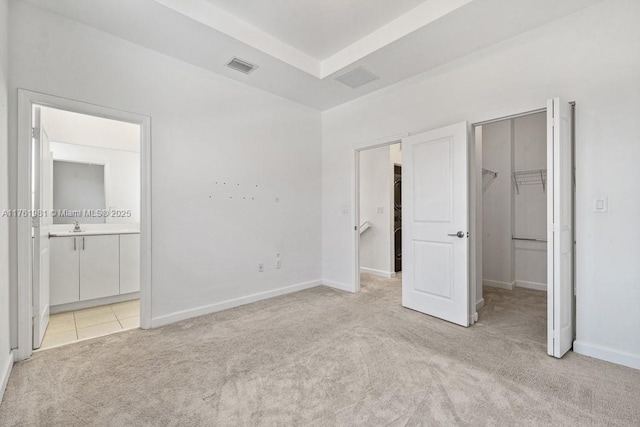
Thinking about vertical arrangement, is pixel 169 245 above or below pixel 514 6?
below

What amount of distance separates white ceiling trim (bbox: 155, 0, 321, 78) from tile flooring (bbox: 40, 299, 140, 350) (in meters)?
2.93

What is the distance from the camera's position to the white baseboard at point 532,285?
13.6ft

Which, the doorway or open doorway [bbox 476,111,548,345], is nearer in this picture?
the doorway

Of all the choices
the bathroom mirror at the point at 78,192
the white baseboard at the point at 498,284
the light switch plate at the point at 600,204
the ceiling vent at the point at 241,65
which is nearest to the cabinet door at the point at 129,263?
the bathroom mirror at the point at 78,192

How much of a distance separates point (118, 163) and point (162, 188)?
1748 mm

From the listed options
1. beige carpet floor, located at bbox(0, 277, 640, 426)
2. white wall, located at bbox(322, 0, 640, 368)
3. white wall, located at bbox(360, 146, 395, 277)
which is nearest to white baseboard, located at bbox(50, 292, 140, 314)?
beige carpet floor, located at bbox(0, 277, 640, 426)

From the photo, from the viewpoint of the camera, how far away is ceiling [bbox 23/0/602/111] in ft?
7.69

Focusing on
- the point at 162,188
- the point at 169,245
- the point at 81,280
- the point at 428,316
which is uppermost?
the point at 162,188

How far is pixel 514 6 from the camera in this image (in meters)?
2.27

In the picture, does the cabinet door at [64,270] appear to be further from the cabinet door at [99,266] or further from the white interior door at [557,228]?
the white interior door at [557,228]

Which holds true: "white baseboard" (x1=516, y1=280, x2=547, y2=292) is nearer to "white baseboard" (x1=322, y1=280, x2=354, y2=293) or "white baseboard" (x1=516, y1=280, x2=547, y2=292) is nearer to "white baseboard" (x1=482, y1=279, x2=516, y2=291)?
"white baseboard" (x1=482, y1=279, x2=516, y2=291)

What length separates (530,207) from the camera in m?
4.37

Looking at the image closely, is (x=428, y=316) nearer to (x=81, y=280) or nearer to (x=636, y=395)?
(x=636, y=395)

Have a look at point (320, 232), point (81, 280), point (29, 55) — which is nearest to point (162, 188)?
point (29, 55)
